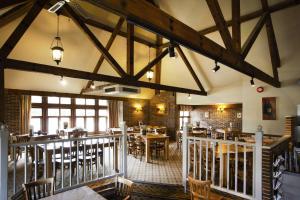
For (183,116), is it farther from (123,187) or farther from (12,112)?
(123,187)

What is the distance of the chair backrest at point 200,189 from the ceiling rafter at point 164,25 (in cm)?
196

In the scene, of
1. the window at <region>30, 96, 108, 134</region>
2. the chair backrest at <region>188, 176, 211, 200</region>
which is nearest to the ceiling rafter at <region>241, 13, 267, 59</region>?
the chair backrest at <region>188, 176, 211, 200</region>

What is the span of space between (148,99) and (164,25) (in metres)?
10.2

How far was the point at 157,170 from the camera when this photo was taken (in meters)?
5.58

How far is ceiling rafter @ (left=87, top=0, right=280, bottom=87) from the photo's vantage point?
1941mm

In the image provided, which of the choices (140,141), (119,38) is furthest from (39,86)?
(140,141)

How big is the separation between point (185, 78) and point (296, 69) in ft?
14.6

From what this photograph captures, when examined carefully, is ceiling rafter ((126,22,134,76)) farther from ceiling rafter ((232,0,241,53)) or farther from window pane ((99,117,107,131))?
window pane ((99,117,107,131))

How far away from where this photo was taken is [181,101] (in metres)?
11.2

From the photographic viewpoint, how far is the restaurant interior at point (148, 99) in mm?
3174

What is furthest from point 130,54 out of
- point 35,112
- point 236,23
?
point 35,112

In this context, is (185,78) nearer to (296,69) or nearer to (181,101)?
(181,101)

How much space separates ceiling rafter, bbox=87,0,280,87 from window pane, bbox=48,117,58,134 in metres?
8.15

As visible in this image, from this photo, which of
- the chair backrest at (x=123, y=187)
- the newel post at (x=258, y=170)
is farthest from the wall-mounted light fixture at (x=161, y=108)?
the chair backrest at (x=123, y=187)
